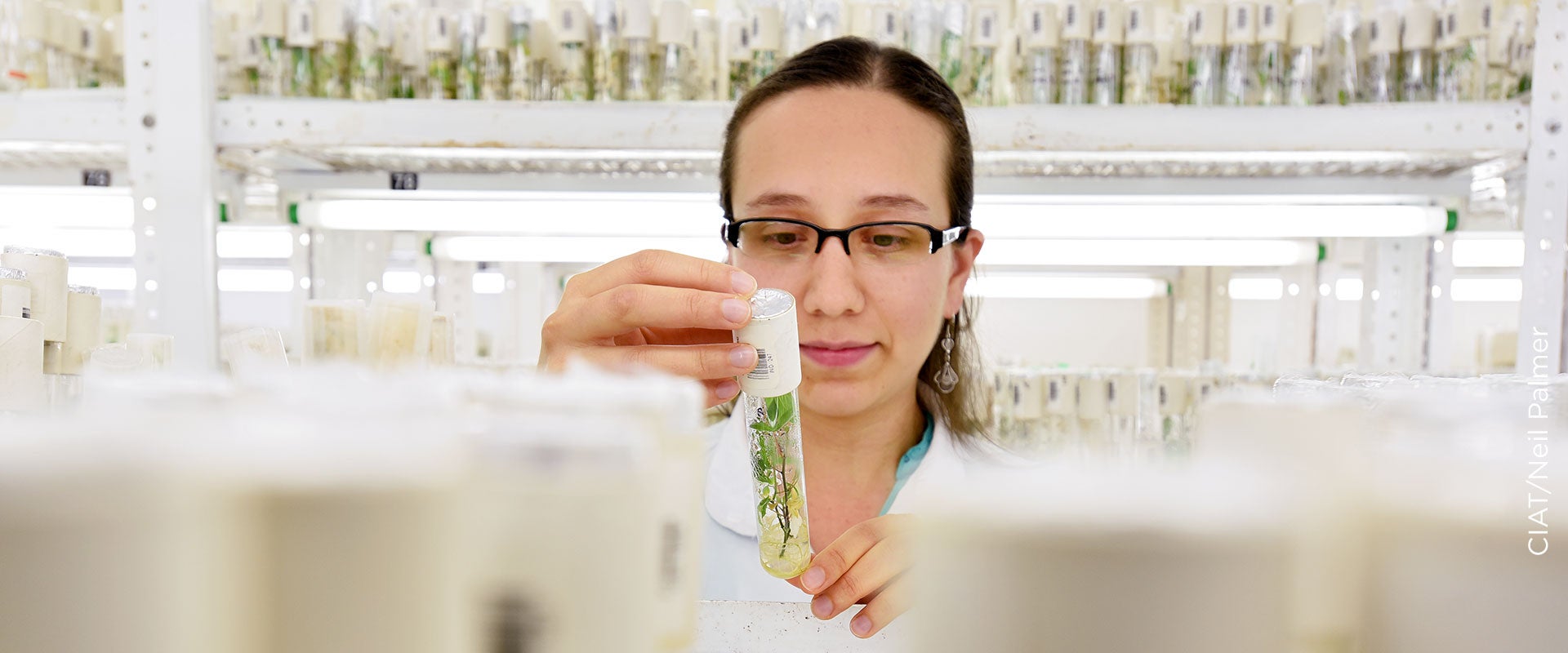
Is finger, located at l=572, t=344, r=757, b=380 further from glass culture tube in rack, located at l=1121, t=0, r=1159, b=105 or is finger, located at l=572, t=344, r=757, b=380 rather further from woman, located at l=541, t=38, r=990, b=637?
glass culture tube in rack, located at l=1121, t=0, r=1159, b=105

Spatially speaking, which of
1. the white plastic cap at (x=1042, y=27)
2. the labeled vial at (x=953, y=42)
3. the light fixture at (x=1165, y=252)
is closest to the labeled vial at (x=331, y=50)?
the labeled vial at (x=953, y=42)

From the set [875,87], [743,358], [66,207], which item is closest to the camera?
[743,358]

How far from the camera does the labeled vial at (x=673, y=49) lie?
1.31 metres

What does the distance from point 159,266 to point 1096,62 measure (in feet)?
4.55

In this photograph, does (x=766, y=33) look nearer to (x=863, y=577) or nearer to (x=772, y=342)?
(x=772, y=342)

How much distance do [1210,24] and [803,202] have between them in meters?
0.85

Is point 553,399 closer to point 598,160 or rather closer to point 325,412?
point 325,412

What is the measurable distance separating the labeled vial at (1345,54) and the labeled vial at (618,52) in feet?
3.53

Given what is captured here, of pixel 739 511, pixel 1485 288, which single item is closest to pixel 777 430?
pixel 739 511

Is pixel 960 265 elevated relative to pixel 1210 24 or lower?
lower

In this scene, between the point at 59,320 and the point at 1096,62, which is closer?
the point at 59,320

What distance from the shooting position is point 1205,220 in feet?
4.43

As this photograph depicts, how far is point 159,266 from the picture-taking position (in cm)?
114

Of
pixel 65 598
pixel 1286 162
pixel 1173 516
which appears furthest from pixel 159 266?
pixel 1286 162
